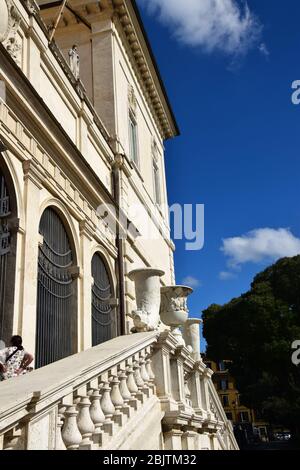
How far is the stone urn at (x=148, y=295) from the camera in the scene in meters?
7.98

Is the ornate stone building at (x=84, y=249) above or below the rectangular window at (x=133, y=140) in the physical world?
below

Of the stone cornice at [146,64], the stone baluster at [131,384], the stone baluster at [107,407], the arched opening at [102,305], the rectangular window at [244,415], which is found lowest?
the rectangular window at [244,415]

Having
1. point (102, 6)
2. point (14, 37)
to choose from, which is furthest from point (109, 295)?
point (102, 6)

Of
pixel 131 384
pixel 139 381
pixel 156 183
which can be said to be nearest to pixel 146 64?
pixel 156 183

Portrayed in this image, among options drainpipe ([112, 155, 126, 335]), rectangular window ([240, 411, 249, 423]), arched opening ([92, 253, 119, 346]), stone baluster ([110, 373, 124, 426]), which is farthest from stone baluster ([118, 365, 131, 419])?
rectangular window ([240, 411, 249, 423])

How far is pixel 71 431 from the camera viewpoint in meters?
3.95

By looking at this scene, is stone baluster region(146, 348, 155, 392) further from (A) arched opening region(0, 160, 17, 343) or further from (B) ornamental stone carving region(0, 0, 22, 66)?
(B) ornamental stone carving region(0, 0, 22, 66)

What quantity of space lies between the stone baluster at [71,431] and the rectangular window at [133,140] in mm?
13801

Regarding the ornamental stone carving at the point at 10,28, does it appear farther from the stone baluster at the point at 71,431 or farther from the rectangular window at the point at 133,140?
the rectangular window at the point at 133,140

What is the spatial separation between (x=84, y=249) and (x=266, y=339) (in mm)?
22218

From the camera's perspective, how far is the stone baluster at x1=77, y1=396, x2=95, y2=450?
165 inches

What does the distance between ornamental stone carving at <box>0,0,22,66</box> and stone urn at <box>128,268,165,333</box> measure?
4731 mm

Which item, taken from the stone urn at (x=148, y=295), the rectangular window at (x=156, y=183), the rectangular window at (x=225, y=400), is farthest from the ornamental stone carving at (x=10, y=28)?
the rectangular window at (x=225, y=400)
